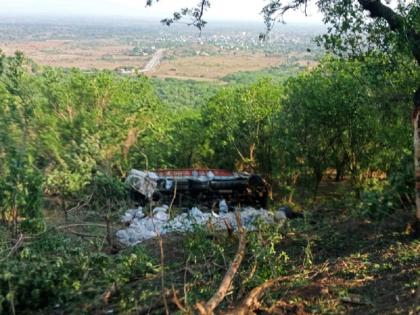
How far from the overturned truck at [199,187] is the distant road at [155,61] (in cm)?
5938

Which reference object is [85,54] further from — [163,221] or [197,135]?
[163,221]

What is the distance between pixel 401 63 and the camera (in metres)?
7.37

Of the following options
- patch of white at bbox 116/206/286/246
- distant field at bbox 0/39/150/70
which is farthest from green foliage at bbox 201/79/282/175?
distant field at bbox 0/39/150/70

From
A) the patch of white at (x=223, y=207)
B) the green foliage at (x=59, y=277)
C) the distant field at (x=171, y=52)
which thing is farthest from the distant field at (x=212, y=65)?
the green foliage at (x=59, y=277)

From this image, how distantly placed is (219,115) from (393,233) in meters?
9.02

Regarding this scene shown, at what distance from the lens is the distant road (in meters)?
78.6

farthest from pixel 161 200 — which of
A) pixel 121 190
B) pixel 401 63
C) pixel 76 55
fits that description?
pixel 76 55

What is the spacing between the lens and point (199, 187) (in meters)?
12.3

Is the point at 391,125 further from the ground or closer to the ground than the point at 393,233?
further from the ground

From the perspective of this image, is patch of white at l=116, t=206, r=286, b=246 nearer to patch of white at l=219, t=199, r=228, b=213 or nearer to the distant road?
patch of white at l=219, t=199, r=228, b=213

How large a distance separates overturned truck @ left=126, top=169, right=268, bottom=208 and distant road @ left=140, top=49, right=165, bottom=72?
59382mm

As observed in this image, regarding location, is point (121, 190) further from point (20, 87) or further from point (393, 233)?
point (393, 233)

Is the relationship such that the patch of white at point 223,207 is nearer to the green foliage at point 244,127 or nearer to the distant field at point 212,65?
the green foliage at point 244,127

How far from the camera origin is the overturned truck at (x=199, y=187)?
38.8 ft
